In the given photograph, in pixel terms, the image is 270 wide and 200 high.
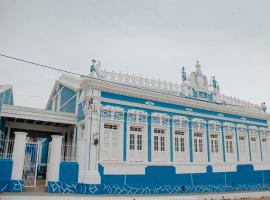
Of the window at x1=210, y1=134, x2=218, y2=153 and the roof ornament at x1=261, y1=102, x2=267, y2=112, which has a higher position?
the roof ornament at x1=261, y1=102, x2=267, y2=112

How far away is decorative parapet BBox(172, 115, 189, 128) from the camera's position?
1402 cm

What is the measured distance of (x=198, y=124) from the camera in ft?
49.1

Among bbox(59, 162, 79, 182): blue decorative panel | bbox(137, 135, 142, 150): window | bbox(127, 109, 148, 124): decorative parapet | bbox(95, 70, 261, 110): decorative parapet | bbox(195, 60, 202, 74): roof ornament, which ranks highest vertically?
bbox(195, 60, 202, 74): roof ornament

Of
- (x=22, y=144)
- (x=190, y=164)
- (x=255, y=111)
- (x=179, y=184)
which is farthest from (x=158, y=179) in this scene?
(x=255, y=111)

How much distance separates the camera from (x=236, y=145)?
54.2ft

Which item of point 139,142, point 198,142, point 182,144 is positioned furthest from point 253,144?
point 139,142

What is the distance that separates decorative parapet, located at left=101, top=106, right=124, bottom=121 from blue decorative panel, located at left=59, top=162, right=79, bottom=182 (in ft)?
7.86

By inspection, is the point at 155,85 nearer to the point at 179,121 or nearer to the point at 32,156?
the point at 179,121

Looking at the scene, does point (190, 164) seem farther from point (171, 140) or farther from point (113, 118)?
point (113, 118)

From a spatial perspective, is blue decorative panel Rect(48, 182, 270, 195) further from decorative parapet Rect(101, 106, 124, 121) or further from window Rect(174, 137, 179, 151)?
decorative parapet Rect(101, 106, 124, 121)

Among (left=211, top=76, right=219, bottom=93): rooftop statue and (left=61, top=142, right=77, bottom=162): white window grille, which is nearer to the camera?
(left=61, top=142, right=77, bottom=162): white window grille

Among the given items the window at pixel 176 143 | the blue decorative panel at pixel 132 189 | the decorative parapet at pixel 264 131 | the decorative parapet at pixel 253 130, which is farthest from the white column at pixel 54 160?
the decorative parapet at pixel 264 131

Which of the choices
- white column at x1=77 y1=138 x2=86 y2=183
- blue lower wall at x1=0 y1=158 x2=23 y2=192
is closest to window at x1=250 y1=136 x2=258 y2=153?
white column at x1=77 y1=138 x2=86 y2=183

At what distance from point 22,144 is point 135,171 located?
4895 millimetres
